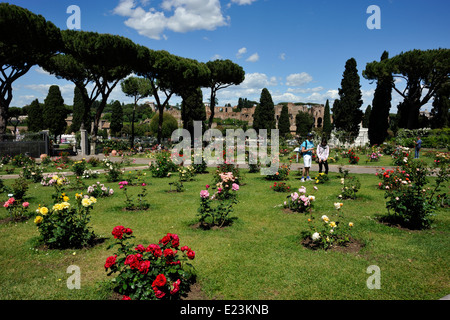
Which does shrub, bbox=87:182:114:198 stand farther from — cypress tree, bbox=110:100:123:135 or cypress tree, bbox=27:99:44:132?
cypress tree, bbox=110:100:123:135

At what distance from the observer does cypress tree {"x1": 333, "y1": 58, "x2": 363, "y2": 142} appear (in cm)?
3253

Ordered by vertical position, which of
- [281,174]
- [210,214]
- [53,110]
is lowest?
[210,214]

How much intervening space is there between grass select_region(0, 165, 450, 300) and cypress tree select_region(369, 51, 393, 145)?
975 inches

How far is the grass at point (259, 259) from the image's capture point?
3.11 metres

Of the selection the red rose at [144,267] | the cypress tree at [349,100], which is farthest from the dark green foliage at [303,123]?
the red rose at [144,267]

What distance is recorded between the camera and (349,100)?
32.5 meters

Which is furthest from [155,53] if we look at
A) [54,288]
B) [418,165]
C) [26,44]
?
[54,288]

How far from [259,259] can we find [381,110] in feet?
95.0

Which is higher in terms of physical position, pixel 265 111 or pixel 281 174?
pixel 265 111

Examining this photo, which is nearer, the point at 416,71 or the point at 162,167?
the point at 162,167

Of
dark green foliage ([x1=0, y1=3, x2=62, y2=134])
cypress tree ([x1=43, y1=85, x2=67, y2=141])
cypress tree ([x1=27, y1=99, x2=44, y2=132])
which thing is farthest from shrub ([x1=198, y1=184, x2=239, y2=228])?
cypress tree ([x1=27, y1=99, x2=44, y2=132])

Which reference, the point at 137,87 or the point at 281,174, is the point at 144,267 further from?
the point at 137,87

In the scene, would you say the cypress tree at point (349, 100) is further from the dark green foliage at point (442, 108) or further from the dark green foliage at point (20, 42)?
the dark green foliage at point (20, 42)

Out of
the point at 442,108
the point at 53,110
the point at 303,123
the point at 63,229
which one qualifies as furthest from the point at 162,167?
the point at 303,123
